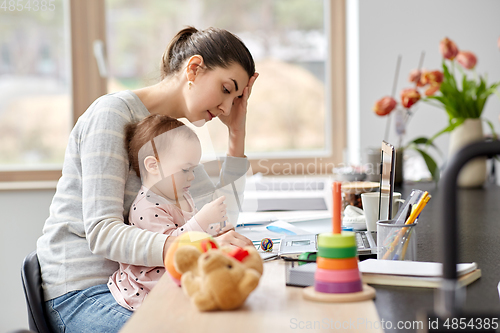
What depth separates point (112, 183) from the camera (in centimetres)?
94

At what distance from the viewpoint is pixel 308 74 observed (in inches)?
102

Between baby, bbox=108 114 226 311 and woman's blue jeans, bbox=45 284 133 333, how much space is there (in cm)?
2

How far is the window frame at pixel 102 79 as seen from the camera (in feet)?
8.23

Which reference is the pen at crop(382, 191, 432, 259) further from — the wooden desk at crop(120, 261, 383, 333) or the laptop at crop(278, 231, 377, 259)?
the wooden desk at crop(120, 261, 383, 333)

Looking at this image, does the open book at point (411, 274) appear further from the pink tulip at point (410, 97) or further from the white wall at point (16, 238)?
the white wall at point (16, 238)

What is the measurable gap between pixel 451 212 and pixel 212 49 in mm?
784

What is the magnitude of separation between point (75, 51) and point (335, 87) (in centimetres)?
136

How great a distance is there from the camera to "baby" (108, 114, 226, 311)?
921mm

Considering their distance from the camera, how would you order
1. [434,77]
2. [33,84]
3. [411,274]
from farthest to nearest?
[33,84] < [434,77] < [411,274]

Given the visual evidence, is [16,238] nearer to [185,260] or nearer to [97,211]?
[97,211]

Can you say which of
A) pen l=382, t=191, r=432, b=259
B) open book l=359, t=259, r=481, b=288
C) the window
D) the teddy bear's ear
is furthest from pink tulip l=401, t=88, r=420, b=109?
the window

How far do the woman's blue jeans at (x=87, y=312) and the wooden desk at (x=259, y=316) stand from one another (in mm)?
305

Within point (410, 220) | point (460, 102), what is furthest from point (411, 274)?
point (460, 102)

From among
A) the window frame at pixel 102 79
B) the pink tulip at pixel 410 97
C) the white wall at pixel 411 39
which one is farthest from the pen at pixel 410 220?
the window frame at pixel 102 79
